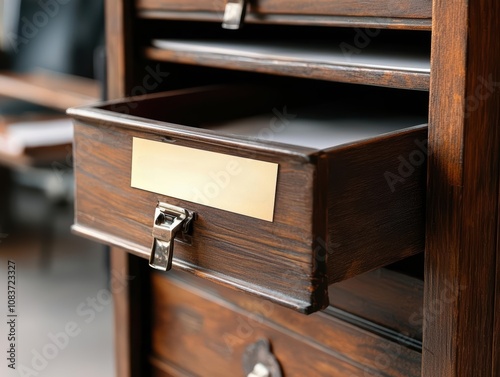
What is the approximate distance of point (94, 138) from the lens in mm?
870

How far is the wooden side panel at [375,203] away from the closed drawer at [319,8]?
0.11m

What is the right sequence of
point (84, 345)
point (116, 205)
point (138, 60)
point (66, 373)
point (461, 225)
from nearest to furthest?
point (461, 225) → point (116, 205) → point (138, 60) → point (66, 373) → point (84, 345)

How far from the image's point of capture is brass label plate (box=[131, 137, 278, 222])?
702 mm

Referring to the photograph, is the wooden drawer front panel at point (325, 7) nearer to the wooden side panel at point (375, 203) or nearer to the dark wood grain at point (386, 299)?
the wooden side panel at point (375, 203)

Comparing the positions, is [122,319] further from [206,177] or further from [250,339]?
[206,177]

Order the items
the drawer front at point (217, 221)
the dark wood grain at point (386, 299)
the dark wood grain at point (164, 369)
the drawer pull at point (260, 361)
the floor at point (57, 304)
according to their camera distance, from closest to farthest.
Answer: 1. the drawer front at point (217, 221)
2. the dark wood grain at point (386, 299)
3. the drawer pull at point (260, 361)
4. the dark wood grain at point (164, 369)
5. the floor at point (57, 304)

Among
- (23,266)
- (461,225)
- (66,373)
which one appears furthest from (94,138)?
(23,266)

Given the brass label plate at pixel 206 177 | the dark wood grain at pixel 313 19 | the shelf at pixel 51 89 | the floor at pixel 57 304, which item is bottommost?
the floor at pixel 57 304

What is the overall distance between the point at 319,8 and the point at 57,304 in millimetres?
1400

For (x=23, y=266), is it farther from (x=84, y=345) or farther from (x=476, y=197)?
(x=476, y=197)

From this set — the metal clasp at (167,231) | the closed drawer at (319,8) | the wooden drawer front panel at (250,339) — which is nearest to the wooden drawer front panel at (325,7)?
the closed drawer at (319,8)

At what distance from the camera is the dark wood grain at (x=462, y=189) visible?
710 mm

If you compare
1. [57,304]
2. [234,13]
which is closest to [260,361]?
[234,13]

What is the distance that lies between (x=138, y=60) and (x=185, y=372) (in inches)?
17.6
